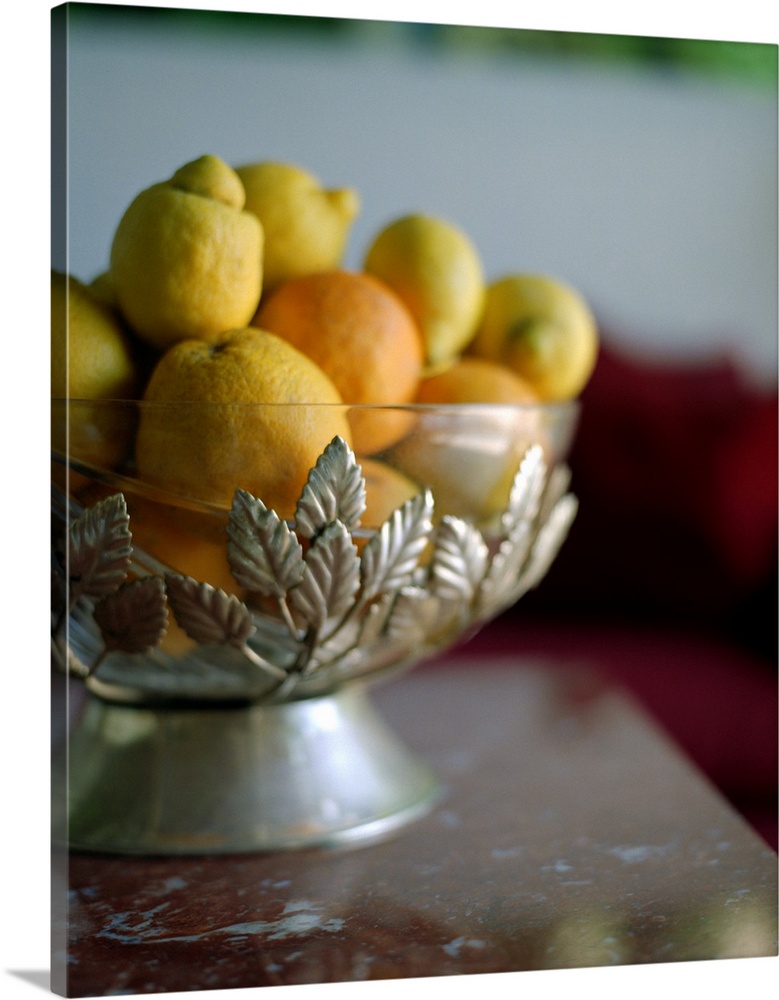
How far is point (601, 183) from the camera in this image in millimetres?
723

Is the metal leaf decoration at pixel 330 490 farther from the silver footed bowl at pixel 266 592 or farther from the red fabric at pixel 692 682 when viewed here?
the red fabric at pixel 692 682

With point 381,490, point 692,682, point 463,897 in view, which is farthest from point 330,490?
point 692,682

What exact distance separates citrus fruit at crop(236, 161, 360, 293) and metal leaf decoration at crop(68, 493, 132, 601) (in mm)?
80

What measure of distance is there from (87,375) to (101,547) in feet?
0.14

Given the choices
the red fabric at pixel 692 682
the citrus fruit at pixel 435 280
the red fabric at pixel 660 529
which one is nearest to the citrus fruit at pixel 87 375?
the citrus fruit at pixel 435 280

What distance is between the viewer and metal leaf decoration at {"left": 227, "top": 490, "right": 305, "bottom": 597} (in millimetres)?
281

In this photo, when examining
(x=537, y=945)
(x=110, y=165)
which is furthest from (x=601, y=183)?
(x=537, y=945)

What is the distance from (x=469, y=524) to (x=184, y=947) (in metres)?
0.13

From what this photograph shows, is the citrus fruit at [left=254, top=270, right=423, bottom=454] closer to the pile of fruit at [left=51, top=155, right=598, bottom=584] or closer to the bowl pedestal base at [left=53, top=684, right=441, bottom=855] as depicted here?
the pile of fruit at [left=51, top=155, right=598, bottom=584]

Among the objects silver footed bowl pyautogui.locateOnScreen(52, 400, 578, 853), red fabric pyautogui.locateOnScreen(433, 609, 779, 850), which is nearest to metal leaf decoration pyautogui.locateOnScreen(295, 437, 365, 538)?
silver footed bowl pyautogui.locateOnScreen(52, 400, 578, 853)

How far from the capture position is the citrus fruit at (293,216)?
0.32 m

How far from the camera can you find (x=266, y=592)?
0.29 metres

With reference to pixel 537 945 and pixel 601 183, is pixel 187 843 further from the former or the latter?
pixel 601 183

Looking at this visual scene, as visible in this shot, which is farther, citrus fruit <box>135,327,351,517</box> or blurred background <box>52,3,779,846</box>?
blurred background <box>52,3,779,846</box>
